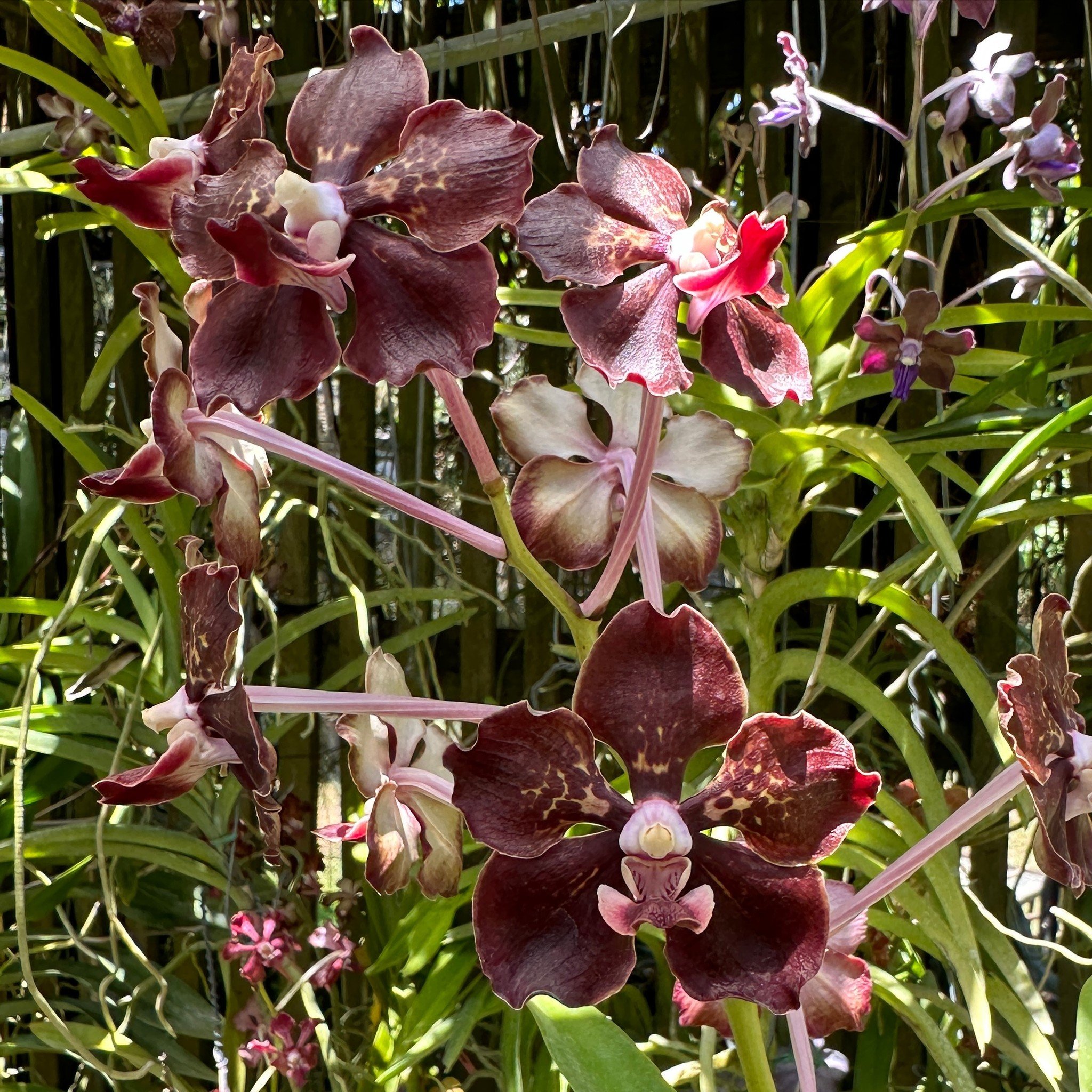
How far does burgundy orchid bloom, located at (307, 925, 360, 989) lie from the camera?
1048 millimetres

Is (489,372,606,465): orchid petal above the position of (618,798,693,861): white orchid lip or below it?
above

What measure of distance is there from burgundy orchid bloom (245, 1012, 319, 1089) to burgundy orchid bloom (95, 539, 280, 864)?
68 cm

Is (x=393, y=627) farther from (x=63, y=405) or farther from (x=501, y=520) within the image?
(x=501, y=520)

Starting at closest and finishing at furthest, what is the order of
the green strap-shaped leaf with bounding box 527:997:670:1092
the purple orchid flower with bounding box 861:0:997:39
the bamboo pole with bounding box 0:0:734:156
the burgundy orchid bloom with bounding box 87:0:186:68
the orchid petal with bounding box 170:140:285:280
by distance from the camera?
the orchid petal with bounding box 170:140:285:280 → the green strap-shaped leaf with bounding box 527:997:670:1092 → the purple orchid flower with bounding box 861:0:997:39 → the bamboo pole with bounding box 0:0:734:156 → the burgundy orchid bloom with bounding box 87:0:186:68

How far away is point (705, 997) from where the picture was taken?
0.35 meters

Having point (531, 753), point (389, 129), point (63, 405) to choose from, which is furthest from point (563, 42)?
point (531, 753)

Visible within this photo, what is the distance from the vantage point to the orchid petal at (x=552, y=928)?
0.36m

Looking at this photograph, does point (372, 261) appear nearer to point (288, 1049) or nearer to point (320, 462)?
point (320, 462)

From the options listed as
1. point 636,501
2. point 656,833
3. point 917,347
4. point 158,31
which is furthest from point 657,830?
point 158,31

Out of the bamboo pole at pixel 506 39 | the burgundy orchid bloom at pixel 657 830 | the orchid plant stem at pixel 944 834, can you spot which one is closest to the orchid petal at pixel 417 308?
the burgundy orchid bloom at pixel 657 830

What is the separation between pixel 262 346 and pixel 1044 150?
59 cm

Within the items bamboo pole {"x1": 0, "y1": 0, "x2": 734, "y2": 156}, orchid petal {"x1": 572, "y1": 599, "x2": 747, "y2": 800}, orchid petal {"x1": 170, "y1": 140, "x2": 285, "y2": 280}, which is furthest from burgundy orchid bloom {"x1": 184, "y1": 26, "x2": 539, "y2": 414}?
bamboo pole {"x1": 0, "y1": 0, "x2": 734, "y2": 156}

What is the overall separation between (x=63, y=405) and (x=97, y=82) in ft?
1.44

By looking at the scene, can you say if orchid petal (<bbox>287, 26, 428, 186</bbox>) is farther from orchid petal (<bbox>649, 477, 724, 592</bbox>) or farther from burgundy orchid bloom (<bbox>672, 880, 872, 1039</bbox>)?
burgundy orchid bloom (<bbox>672, 880, 872, 1039</bbox>)
